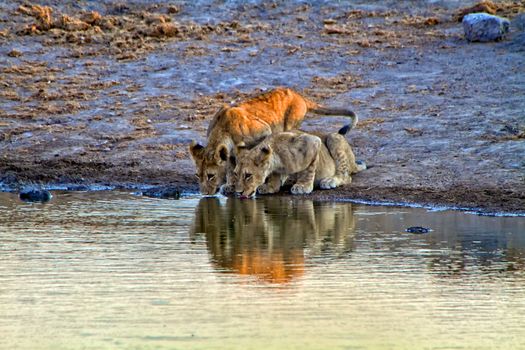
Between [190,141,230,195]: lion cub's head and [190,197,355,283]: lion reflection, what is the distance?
0.22 metres

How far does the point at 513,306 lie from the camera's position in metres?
7.71

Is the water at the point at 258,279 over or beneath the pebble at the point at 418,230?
over

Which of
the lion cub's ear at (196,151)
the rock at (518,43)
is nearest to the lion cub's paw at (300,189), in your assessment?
the lion cub's ear at (196,151)

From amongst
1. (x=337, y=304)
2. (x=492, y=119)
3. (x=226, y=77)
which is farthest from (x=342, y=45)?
(x=337, y=304)

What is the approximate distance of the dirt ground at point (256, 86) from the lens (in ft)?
47.2

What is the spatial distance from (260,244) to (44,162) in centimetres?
608

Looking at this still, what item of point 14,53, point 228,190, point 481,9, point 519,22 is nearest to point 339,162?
point 228,190

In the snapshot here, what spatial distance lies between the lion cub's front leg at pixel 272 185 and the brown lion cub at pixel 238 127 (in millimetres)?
356

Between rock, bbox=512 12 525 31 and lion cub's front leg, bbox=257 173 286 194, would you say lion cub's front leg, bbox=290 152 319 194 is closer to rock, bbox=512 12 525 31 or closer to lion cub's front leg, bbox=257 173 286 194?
lion cub's front leg, bbox=257 173 286 194

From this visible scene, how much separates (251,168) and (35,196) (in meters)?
2.31

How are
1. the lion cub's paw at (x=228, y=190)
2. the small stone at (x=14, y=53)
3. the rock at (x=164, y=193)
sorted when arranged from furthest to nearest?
the small stone at (x=14, y=53), the lion cub's paw at (x=228, y=190), the rock at (x=164, y=193)

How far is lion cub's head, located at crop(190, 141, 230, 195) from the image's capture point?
1348 centimetres

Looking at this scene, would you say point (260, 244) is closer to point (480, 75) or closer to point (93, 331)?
point (93, 331)

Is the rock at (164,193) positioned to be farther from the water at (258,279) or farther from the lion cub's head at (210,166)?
the water at (258,279)
